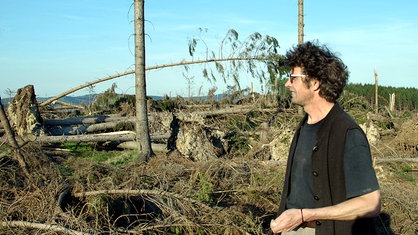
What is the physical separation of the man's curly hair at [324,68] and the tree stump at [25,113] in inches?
348

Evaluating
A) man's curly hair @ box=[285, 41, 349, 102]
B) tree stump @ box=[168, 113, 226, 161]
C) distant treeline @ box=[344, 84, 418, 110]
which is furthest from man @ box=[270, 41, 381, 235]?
distant treeline @ box=[344, 84, 418, 110]

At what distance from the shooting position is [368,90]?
119ft

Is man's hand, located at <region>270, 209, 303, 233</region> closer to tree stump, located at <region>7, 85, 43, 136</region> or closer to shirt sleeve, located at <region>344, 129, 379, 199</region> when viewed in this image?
shirt sleeve, located at <region>344, 129, 379, 199</region>

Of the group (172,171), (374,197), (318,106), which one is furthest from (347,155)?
(172,171)

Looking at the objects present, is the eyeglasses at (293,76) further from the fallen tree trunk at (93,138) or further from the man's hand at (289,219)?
the fallen tree trunk at (93,138)

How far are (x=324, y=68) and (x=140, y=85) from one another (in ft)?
20.1

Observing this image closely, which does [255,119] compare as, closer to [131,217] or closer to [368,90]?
[131,217]

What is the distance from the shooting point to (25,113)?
10.9m

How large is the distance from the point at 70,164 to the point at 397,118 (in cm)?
1028

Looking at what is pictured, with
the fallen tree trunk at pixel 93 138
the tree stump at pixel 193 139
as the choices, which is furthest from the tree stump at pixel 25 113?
the tree stump at pixel 193 139

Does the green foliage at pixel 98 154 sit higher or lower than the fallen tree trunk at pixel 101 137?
lower

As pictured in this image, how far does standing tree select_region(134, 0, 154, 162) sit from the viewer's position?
859 cm

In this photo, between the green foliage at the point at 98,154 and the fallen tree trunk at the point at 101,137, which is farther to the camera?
the fallen tree trunk at the point at 101,137

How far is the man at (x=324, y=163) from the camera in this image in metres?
2.65
